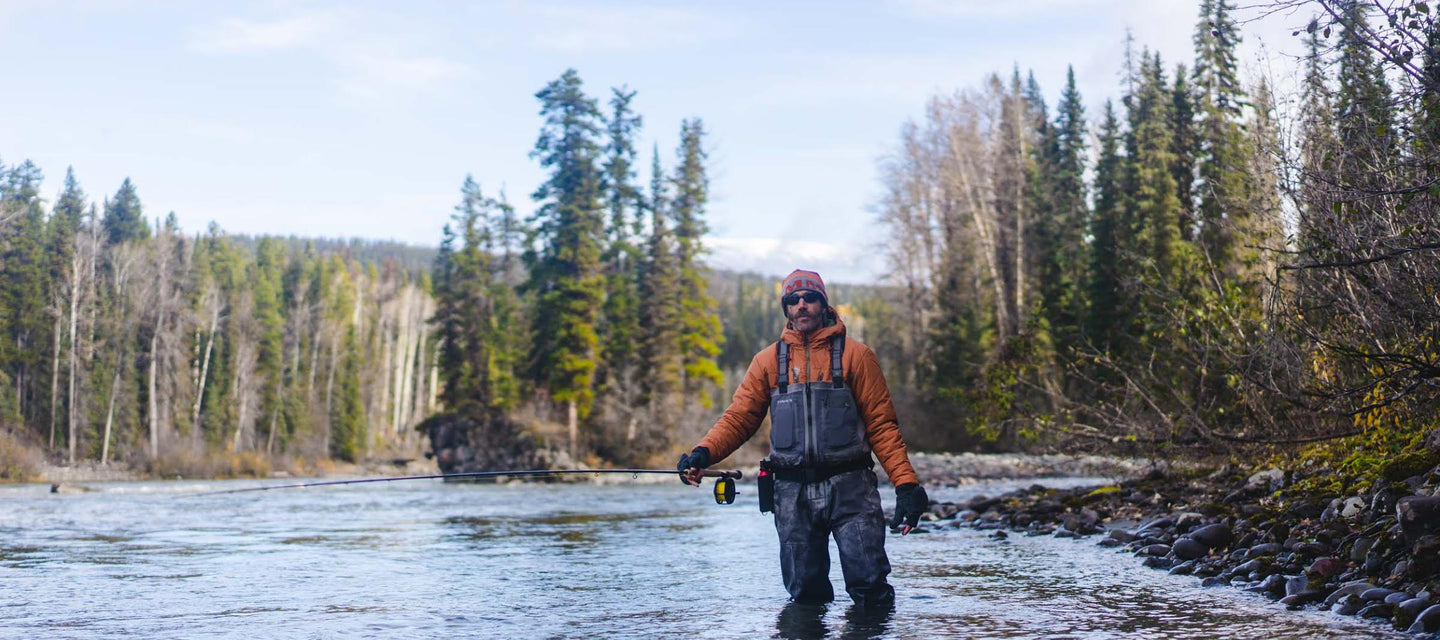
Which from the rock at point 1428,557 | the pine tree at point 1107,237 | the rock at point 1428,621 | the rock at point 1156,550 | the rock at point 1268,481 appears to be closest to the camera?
the rock at point 1428,621

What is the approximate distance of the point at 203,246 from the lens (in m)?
70.7

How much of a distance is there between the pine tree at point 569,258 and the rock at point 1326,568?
37311 mm

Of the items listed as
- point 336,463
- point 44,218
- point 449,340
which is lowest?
point 336,463

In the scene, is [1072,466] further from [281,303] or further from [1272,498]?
[281,303]

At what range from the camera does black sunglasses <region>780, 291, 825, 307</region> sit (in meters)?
6.33

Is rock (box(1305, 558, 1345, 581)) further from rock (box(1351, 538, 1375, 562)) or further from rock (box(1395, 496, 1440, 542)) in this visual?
rock (box(1395, 496, 1440, 542))

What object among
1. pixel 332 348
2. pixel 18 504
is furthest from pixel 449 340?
pixel 18 504

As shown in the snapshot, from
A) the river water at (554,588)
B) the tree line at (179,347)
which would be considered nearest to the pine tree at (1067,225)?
the river water at (554,588)

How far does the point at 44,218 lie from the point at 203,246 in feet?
65.0

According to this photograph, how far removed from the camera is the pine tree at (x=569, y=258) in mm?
44250

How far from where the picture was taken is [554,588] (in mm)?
8344

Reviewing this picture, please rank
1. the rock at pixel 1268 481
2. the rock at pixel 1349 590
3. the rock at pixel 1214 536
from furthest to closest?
the rock at pixel 1268 481 → the rock at pixel 1214 536 → the rock at pixel 1349 590

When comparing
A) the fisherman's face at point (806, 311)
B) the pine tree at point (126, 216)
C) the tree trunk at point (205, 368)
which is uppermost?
the pine tree at point (126, 216)

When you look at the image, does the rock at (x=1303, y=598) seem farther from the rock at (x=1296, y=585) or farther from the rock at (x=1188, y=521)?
the rock at (x=1188, y=521)
